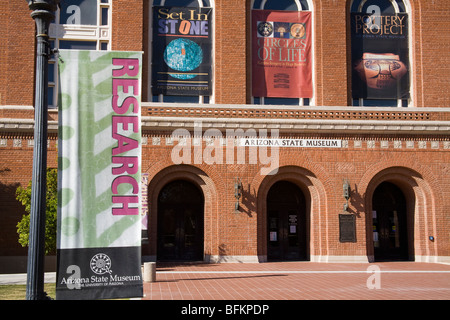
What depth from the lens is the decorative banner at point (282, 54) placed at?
21359 mm

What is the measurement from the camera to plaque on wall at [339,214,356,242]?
2003 centimetres

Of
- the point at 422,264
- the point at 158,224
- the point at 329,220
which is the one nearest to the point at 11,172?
the point at 158,224

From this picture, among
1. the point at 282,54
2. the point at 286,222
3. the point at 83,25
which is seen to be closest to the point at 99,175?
the point at 286,222

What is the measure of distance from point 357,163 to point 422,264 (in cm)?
487

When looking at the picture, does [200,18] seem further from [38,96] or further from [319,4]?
[38,96]

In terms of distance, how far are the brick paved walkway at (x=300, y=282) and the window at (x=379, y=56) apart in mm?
7528

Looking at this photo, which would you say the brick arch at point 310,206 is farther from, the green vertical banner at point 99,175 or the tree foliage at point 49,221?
the green vertical banner at point 99,175

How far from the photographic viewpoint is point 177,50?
2105 cm

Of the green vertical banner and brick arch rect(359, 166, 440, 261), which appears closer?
the green vertical banner

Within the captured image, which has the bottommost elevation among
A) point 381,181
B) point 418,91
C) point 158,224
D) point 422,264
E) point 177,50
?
point 422,264

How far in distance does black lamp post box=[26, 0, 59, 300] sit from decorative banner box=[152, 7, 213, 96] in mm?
13422

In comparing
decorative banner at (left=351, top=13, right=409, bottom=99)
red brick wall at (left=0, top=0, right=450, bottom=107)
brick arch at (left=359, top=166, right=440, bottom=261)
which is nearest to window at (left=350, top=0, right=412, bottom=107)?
decorative banner at (left=351, top=13, right=409, bottom=99)

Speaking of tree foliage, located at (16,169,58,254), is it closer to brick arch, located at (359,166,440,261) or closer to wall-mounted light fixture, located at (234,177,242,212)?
wall-mounted light fixture, located at (234,177,242,212)

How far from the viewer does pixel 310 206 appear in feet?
68.4
